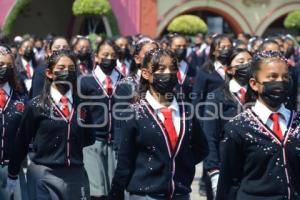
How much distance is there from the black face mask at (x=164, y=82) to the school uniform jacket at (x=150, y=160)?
141 mm

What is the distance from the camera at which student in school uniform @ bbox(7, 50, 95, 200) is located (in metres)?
5.52

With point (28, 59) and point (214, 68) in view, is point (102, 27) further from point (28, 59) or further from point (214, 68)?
point (214, 68)

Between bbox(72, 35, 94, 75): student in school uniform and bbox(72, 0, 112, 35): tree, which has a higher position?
bbox(72, 0, 112, 35): tree

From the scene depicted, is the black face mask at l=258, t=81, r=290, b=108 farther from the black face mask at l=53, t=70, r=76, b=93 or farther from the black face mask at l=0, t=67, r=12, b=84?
the black face mask at l=0, t=67, r=12, b=84

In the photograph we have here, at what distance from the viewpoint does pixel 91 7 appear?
76.6ft

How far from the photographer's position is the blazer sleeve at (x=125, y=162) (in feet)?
15.6

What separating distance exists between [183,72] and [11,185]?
3916mm

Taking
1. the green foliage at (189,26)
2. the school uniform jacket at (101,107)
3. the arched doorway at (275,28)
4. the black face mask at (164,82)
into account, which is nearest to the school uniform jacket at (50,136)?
the black face mask at (164,82)

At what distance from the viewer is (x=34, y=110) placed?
5582mm

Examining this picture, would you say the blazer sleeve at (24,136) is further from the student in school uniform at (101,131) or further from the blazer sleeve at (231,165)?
the blazer sleeve at (231,165)

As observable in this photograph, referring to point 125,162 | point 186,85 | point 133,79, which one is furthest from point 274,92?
point 186,85

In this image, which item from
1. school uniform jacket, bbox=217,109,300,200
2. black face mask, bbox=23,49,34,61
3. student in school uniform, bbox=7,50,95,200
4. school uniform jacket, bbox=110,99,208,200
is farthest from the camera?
black face mask, bbox=23,49,34,61

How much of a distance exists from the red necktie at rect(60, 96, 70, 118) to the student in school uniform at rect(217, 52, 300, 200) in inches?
66.9

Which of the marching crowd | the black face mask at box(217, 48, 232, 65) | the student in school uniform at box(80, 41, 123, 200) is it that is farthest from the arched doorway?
the student in school uniform at box(80, 41, 123, 200)
